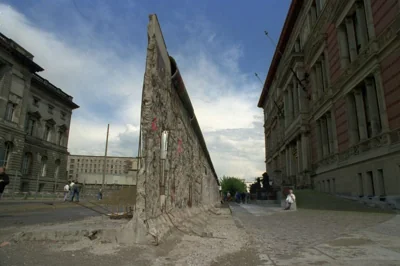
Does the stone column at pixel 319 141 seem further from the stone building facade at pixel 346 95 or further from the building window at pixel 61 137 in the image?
the building window at pixel 61 137

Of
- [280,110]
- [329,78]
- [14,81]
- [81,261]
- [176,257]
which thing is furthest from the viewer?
[280,110]

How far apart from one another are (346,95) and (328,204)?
276 inches

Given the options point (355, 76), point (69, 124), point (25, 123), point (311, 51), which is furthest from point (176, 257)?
point (69, 124)

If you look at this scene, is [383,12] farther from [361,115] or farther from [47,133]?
[47,133]

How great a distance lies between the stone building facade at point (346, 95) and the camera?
13.0 metres

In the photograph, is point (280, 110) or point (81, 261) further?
point (280, 110)

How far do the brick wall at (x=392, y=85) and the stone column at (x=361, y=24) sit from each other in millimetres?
2914

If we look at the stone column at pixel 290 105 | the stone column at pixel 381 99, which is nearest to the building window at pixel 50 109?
the stone column at pixel 290 105

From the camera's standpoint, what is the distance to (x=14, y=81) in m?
34.0

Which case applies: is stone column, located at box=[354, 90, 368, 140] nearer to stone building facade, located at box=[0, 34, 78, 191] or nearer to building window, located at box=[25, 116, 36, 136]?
stone building facade, located at box=[0, 34, 78, 191]

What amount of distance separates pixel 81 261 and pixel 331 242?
13.7ft

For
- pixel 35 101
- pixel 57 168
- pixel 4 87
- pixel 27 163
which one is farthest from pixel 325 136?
pixel 57 168

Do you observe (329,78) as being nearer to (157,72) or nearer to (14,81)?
(157,72)

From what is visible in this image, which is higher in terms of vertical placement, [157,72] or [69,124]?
[69,124]
